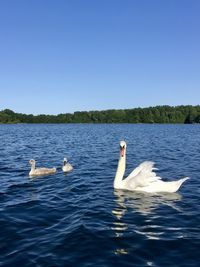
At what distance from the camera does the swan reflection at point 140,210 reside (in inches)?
461

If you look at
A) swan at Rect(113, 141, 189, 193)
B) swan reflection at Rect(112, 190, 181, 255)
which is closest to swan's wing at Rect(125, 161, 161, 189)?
swan at Rect(113, 141, 189, 193)

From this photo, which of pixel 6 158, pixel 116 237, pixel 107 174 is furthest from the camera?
pixel 6 158

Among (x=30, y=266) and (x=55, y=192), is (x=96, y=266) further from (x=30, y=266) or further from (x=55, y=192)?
(x=55, y=192)

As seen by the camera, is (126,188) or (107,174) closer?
(126,188)

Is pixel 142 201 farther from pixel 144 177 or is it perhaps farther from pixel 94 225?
pixel 94 225

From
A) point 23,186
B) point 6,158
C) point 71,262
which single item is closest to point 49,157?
point 6,158

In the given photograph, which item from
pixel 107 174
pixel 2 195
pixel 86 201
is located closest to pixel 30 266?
pixel 86 201

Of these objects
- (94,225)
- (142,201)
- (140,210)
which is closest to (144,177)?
(142,201)

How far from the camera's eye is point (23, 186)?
20.1 m

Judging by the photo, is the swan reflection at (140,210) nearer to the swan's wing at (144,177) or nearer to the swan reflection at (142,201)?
the swan reflection at (142,201)

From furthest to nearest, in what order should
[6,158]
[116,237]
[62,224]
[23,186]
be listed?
1. [6,158]
2. [23,186]
3. [62,224]
4. [116,237]

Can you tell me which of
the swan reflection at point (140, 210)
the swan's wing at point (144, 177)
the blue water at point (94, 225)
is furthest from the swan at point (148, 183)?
the blue water at point (94, 225)

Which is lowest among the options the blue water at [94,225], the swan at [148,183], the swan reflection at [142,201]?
the blue water at [94,225]

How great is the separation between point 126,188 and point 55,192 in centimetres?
312
